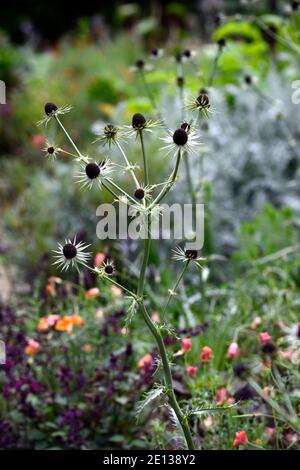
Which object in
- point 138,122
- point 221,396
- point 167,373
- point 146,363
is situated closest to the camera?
point 138,122

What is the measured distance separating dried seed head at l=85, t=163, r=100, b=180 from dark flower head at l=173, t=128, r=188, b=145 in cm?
Result: 19

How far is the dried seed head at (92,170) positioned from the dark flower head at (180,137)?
19cm

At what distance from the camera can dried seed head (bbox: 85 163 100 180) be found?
60.0 inches

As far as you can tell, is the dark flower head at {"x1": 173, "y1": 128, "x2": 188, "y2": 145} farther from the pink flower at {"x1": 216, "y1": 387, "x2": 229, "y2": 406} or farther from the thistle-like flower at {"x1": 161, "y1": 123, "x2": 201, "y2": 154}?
the pink flower at {"x1": 216, "y1": 387, "x2": 229, "y2": 406}

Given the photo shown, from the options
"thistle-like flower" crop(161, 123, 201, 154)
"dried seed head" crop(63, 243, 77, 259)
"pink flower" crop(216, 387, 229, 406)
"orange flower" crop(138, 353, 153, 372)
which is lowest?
"pink flower" crop(216, 387, 229, 406)

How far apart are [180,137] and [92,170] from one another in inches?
8.3

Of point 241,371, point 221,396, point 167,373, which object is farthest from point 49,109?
point 241,371

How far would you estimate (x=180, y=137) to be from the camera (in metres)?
Result: 1.51

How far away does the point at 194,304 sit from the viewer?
133 inches

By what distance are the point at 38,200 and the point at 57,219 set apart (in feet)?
0.94

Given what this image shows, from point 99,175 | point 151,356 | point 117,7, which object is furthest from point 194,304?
point 117,7

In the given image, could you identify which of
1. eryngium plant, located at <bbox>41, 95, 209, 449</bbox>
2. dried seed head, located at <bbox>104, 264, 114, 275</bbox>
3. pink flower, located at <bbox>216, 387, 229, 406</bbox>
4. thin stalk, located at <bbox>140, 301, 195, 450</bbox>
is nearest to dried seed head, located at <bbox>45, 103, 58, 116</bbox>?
eryngium plant, located at <bbox>41, 95, 209, 449</bbox>

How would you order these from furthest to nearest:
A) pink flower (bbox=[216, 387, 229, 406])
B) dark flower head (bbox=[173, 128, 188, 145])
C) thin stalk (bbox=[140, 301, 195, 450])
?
pink flower (bbox=[216, 387, 229, 406]), thin stalk (bbox=[140, 301, 195, 450]), dark flower head (bbox=[173, 128, 188, 145])

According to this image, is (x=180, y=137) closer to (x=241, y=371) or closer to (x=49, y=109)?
(x=49, y=109)
